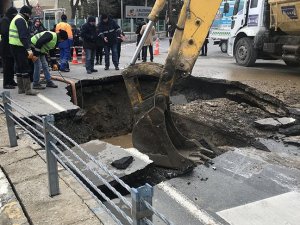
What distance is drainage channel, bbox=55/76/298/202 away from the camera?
6.79m

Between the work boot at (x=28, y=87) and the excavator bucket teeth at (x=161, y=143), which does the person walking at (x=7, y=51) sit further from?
the excavator bucket teeth at (x=161, y=143)

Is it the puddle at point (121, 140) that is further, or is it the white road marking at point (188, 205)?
the puddle at point (121, 140)

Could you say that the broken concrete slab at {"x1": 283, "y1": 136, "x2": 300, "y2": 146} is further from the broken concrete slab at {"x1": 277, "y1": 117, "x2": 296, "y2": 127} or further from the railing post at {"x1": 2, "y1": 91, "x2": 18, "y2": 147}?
the railing post at {"x1": 2, "y1": 91, "x2": 18, "y2": 147}

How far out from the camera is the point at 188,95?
10758 mm

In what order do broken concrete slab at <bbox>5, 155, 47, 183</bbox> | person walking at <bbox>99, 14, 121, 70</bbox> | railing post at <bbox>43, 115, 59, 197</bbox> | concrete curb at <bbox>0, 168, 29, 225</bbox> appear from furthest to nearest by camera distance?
person walking at <bbox>99, 14, 121, 70</bbox> → broken concrete slab at <bbox>5, 155, 47, 183</bbox> → railing post at <bbox>43, 115, 59, 197</bbox> → concrete curb at <bbox>0, 168, 29, 225</bbox>

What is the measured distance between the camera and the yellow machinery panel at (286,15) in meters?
10.4

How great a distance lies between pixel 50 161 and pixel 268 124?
458 cm

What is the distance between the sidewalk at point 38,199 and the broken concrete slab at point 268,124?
13.5 ft

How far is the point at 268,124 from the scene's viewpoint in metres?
6.88

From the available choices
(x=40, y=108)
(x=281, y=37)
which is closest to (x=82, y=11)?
(x=281, y=37)

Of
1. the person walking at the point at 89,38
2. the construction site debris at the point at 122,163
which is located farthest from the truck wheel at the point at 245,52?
the construction site debris at the point at 122,163

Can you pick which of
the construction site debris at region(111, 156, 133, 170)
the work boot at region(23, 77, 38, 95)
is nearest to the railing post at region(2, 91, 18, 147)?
the construction site debris at region(111, 156, 133, 170)

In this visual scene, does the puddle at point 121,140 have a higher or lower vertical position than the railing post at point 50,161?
lower

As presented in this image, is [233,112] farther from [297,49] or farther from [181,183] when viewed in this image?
[297,49]
